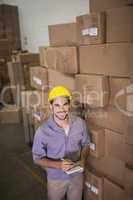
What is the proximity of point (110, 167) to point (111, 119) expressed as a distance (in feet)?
1.39

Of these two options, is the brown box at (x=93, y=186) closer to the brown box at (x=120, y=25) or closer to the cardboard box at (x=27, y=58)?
the brown box at (x=120, y=25)

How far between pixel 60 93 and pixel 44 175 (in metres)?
1.58

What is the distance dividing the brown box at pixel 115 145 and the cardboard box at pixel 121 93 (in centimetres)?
24

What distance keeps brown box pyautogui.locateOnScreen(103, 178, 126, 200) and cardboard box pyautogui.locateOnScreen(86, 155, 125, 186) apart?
0.13ft

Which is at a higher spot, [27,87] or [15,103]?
[27,87]

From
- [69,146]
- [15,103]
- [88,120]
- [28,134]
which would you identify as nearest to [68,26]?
[88,120]

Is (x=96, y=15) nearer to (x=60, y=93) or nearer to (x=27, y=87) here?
(x=60, y=93)

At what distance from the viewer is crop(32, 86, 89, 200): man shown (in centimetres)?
143

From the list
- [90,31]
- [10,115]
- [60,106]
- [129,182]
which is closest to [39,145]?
[60,106]

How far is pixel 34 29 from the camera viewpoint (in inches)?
162

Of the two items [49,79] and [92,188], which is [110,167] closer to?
[92,188]

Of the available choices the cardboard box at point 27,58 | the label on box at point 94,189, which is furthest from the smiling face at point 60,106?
the cardboard box at point 27,58

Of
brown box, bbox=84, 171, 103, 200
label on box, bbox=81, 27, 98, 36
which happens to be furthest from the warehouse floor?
label on box, bbox=81, 27, 98, 36

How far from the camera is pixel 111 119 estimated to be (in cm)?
167
